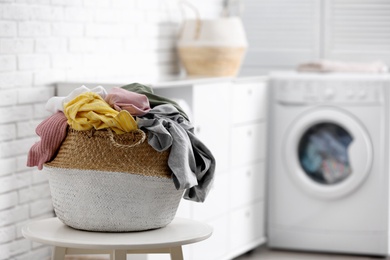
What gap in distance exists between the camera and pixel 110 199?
1930 mm

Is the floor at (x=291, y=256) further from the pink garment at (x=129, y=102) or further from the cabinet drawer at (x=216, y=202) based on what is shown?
the pink garment at (x=129, y=102)

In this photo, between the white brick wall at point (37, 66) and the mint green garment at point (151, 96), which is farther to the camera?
the white brick wall at point (37, 66)

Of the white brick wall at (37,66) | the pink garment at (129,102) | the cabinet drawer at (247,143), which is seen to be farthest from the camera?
the cabinet drawer at (247,143)

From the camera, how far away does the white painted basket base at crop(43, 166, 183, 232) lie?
1926mm

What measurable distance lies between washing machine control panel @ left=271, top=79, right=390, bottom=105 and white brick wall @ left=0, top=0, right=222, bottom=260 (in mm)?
907

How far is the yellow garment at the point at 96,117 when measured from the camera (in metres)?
1.92

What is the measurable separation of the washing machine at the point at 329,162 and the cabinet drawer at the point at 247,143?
97 mm

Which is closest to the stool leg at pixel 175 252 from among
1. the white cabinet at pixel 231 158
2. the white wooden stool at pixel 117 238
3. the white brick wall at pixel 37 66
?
the white wooden stool at pixel 117 238

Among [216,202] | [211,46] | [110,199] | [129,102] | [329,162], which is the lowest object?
[216,202]

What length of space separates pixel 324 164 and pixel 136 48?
113 cm

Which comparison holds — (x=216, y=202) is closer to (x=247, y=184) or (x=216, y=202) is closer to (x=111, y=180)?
(x=247, y=184)

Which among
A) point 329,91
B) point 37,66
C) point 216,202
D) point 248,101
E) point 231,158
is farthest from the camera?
point 329,91

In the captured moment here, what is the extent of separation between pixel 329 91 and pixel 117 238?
2429mm

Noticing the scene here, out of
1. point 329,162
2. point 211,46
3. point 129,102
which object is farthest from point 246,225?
point 129,102
